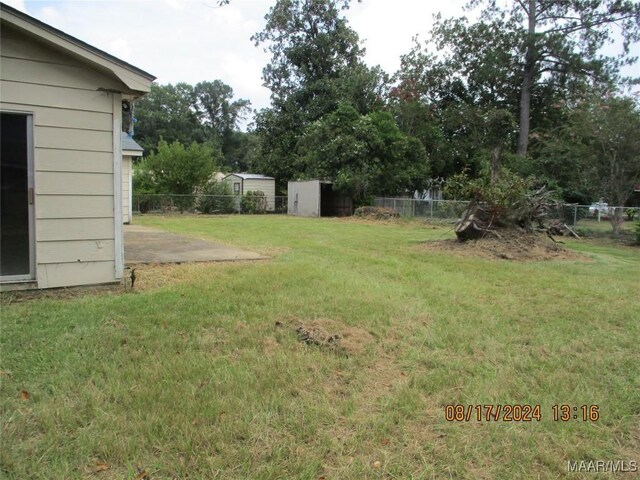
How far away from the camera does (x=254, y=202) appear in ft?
83.8

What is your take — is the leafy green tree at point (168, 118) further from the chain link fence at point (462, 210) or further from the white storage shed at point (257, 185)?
the chain link fence at point (462, 210)

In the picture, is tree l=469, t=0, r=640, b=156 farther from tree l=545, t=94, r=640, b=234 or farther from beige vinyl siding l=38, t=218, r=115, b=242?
beige vinyl siding l=38, t=218, r=115, b=242

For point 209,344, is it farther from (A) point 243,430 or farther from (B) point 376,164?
(B) point 376,164

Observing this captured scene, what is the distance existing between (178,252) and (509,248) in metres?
6.56

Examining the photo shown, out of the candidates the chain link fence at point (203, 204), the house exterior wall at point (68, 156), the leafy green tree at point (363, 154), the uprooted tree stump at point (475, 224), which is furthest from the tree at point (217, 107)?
the house exterior wall at point (68, 156)

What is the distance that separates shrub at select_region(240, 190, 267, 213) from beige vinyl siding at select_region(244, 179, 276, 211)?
2.77 ft

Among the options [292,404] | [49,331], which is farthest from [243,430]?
[49,331]

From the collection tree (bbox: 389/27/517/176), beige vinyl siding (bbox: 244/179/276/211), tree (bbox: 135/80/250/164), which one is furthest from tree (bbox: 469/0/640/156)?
tree (bbox: 135/80/250/164)

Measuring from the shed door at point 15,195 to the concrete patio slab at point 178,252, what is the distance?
1973mm

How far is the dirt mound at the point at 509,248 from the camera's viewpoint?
8648 mm

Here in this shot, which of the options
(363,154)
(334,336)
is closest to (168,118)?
(363,154)

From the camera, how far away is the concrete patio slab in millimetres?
6836

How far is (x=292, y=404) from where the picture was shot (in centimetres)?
251

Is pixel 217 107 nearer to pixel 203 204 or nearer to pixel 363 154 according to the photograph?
pixel 203 204
